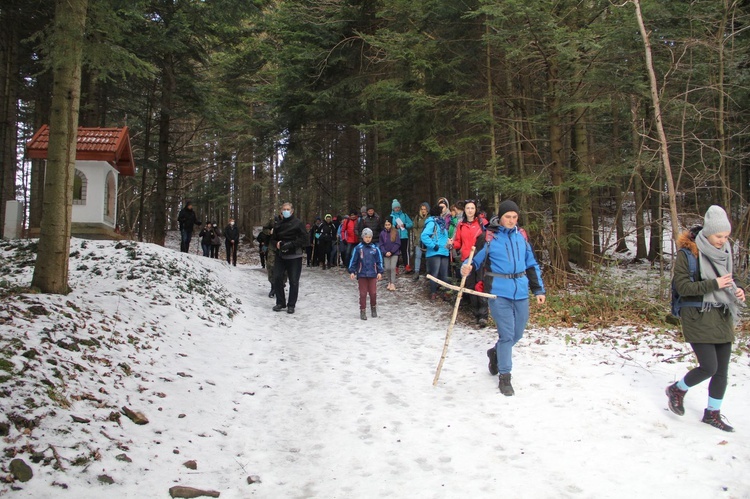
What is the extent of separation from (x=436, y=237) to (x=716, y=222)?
6.69 m

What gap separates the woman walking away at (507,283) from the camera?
207 inches

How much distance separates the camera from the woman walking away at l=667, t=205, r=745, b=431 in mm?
4117

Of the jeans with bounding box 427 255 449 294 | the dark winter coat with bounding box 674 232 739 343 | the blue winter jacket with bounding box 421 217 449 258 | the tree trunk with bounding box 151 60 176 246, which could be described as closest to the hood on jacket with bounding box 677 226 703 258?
the dark winter coat with bounding box 674 232 739 343

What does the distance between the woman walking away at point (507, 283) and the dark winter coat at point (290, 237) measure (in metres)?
5.14

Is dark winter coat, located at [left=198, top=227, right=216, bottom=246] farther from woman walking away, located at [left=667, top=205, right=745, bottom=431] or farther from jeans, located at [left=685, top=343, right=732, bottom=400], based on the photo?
jeans, located at [left=685, top=343, right=732, bottom=400]

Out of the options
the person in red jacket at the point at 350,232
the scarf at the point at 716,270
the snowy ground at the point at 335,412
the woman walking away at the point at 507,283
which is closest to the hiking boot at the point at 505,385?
the woman walking away at the point at 507,283

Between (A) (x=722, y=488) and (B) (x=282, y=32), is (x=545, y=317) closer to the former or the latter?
(A) (x=722, y=488)

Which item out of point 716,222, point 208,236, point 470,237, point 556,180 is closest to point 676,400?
point 716,222

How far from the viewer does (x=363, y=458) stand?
3.94 meters

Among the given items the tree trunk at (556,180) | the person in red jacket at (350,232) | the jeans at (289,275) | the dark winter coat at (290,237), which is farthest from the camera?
the person in red jacket at (350,232)

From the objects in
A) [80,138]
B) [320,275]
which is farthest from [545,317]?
[80,138]

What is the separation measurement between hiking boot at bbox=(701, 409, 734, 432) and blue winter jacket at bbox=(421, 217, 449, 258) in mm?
6713

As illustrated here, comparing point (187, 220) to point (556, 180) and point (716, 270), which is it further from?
point (716, 270)

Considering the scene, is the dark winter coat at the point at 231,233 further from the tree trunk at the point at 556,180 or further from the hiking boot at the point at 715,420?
the hiking boot at the point at 715,420
